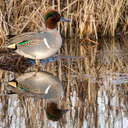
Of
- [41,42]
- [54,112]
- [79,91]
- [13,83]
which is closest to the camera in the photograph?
[54,112]

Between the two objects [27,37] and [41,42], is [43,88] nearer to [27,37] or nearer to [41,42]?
[41,42]

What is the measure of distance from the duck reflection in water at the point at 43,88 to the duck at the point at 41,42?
0.37 m

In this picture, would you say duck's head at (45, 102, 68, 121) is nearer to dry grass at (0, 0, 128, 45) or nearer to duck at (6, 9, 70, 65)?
duck at (6, 9, 70, 65)

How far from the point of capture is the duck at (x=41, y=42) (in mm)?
6238

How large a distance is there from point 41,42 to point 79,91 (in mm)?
1356

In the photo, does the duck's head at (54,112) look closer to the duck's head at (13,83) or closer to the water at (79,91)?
the water at (79,91)

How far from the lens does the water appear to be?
4215mm

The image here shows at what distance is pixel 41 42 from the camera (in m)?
6.25

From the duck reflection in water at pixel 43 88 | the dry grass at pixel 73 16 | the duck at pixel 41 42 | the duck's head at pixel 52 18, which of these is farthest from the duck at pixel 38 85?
the dry grass at pixel 73 16

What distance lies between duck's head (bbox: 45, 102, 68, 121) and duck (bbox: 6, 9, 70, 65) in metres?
1.72

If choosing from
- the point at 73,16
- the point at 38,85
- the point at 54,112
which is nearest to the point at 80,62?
the point at 38,85

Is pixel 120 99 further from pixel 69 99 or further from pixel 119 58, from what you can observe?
pixel 119 58

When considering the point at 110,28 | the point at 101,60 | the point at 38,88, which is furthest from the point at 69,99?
the point at 110,28

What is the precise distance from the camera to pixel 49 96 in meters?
5.03
